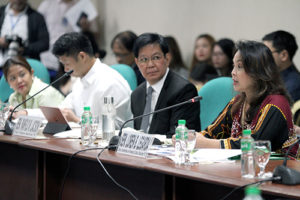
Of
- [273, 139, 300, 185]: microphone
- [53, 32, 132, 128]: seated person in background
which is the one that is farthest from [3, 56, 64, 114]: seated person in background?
[273, 139, 300, 185]: microphone

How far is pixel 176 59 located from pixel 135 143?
324 centimetres

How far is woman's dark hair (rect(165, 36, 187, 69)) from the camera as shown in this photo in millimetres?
5223

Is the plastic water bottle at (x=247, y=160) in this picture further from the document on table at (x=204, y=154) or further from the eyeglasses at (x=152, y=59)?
the eyeglasses at (x=152, y=59)

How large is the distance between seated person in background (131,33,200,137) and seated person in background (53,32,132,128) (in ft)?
0.83

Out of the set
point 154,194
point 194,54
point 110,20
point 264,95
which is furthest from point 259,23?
point 154,194

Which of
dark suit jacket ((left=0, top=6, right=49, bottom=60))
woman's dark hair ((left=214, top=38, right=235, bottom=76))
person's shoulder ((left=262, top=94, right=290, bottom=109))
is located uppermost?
dark suit jacket ((left=0, top=6, right=49, bottom=60))

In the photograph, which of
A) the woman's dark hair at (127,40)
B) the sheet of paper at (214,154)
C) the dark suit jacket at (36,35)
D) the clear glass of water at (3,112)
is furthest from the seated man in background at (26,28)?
the sheet of paper at (214,154)

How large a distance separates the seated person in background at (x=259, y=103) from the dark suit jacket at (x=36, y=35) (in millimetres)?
3258

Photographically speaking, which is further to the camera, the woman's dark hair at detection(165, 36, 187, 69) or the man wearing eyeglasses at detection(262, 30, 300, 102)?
the woman's dark hair at detection(165, 36, 187, 69)

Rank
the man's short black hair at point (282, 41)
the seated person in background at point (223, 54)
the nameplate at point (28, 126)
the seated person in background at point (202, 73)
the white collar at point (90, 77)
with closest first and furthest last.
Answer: the nameplate at point (28, 126), the white collar at point (90, 77), the man's short black hair at point (282, 41), the seated person in background at point (223, 54), the seated person in background at point (202, 73)

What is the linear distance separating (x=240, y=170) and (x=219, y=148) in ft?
1.74

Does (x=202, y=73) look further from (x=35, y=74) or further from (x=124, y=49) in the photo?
(x=35, y=74)

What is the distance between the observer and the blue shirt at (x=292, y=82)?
12.2 feet

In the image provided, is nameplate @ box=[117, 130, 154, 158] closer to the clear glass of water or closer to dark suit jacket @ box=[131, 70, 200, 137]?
dark suit jacket @ box=[131, 70, 200, 137]
